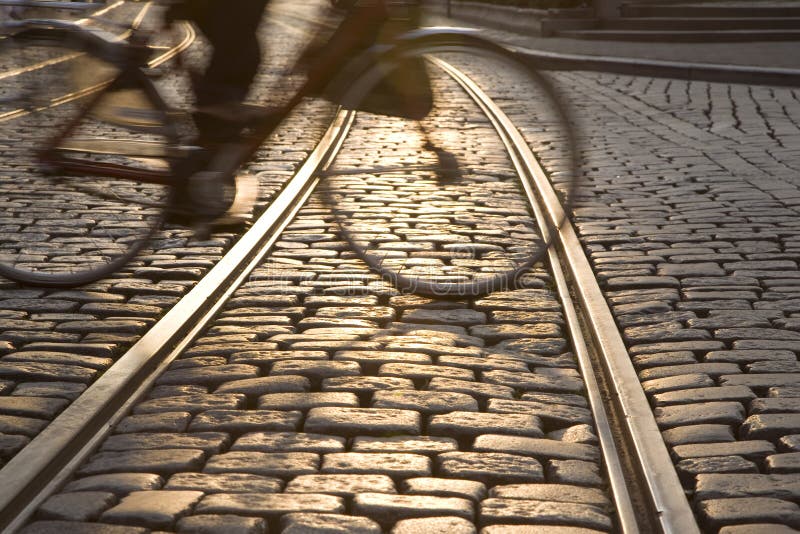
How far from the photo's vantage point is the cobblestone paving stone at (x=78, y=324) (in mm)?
4199

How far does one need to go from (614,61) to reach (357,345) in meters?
14.1

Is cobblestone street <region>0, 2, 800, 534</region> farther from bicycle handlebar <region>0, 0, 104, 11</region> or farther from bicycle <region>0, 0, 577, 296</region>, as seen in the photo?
bicycle handlebar <region>0, 0, 104, 11</region>

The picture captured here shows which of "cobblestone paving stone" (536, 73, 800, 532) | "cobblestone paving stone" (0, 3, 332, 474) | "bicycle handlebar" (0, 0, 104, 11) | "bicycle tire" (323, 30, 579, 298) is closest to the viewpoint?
"cobblestone paving stone" (536, 73, 800, 532)

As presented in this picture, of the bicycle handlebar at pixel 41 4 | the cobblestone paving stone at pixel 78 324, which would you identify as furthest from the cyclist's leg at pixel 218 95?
the bicycle handlebar at pixel 41 4

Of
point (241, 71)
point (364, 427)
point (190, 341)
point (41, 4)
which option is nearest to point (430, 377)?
point (364, 427)

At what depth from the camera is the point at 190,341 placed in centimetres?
494

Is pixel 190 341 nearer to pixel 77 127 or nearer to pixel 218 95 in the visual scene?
pixel 77 127

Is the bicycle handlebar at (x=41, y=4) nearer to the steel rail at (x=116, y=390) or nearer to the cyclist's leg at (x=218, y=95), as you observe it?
the cyclist's leg at (x=218, y=95)

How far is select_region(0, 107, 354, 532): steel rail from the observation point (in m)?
3.46

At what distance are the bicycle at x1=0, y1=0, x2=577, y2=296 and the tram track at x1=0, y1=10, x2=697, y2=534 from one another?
303 mm

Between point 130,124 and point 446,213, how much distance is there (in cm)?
263

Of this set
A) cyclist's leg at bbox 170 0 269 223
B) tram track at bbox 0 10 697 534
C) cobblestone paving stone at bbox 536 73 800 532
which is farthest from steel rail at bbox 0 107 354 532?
cobblestone paving stone at bbox 536 73 800 532

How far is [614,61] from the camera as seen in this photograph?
18.3 meters

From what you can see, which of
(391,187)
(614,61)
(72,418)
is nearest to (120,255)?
(72,418)
